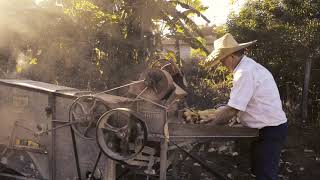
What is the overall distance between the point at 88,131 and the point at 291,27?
686cm

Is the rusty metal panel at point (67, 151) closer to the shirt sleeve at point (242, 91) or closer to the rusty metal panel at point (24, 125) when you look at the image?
the rusty metal panel at point (24, 125)

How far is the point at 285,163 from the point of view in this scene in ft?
26.1

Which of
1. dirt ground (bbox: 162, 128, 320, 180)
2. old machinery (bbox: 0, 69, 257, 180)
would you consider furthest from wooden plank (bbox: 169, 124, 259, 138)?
dirt ground (bbox: 162, 128, 320, 180)

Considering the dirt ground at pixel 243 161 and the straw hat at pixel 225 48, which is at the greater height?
the straw hat at pixel 225 48

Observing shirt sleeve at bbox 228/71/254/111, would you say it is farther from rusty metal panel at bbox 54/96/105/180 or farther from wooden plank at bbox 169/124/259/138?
rusty metal panel at bbox 54/96/105/180

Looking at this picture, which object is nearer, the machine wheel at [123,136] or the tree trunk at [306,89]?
the machine wheel at [123,136]

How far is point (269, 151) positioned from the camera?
14.8ft

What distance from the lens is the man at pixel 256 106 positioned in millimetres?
4293

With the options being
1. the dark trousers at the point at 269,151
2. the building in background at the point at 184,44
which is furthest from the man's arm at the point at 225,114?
the building in background at the point at 184,44

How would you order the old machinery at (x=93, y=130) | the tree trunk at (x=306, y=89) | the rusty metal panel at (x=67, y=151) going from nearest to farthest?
the old machinery at (x=93, y=130) < the rusty metal panel at (x=67, y=151) < the tree trunk at (x=306, y=89)

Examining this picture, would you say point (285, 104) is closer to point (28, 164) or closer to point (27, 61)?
point (27, 61)

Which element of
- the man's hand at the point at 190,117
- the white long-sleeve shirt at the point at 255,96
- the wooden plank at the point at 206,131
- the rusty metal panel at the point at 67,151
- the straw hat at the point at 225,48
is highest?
the straw hat at the point at 225,48

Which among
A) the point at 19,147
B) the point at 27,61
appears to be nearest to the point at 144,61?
the point at 27,61

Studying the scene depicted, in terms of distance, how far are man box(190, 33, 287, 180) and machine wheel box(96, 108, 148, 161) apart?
31.3 inches
